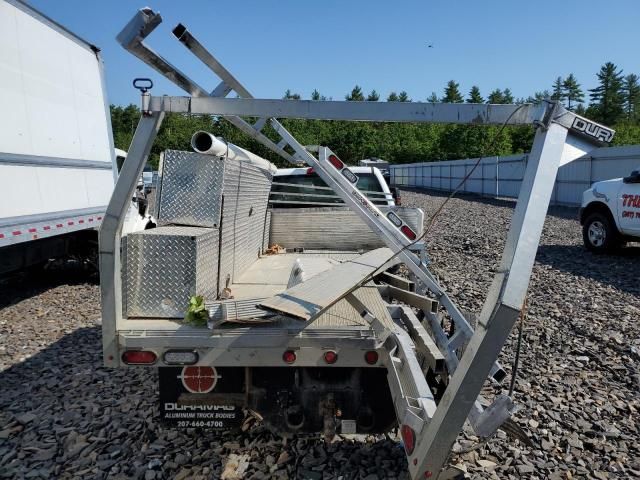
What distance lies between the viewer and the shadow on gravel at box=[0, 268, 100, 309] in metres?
7.89

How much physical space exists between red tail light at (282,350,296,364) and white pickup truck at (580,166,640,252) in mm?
9564

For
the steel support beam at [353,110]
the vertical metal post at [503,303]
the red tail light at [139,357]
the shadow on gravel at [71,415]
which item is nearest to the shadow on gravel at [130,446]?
the shadow on gravel at [71,415]

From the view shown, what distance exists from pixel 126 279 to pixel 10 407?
2.15m

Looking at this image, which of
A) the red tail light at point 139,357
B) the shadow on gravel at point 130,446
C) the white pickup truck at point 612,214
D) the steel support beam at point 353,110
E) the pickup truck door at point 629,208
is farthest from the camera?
the white pickup truck at point 612,214

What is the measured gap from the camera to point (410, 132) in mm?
62094

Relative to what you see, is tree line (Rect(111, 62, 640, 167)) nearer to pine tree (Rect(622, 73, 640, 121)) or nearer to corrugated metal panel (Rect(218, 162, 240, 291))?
pine tree (Rect(622, 73, 640, 121))

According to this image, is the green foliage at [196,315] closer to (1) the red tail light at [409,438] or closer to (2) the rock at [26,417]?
(1) the red tail light at [409,438]

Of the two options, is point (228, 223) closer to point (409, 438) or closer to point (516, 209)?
point (409, 438)

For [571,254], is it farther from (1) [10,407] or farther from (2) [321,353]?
Answer: (1) [10,407]

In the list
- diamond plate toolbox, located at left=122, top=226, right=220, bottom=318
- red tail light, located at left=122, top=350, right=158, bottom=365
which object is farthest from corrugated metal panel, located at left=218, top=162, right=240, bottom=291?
red tail light, located at left=122, top=350, right=158, bottom=365

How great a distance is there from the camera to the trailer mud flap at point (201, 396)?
3.04 m

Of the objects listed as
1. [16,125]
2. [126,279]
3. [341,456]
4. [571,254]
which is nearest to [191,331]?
[126,279]

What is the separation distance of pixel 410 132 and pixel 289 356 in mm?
61778

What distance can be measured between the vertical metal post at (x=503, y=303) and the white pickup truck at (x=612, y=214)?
9546 millimetres
